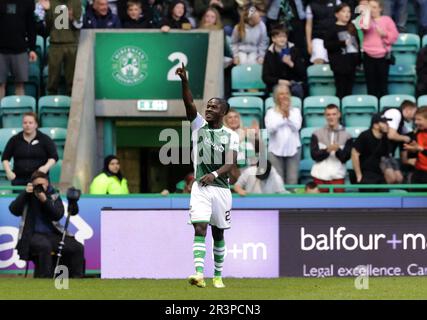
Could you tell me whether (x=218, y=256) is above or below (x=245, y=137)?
below

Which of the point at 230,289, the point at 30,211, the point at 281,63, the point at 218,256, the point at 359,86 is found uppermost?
the point at 281,63

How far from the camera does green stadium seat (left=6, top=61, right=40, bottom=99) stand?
981 inches

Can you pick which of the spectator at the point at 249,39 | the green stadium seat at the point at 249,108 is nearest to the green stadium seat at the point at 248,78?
the spectator at the point at 249,39

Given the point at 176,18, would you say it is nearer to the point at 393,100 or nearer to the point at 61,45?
the point at 61,45

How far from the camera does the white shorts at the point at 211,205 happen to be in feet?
53.3

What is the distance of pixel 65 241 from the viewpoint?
19922mm

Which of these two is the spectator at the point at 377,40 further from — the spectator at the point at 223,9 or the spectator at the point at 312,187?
the spectator at the point at 312,187

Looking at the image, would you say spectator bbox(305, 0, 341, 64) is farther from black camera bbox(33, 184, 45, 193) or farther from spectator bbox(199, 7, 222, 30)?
black camera bbox(33, 184, 45, 193)

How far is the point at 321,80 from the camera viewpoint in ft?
80.0

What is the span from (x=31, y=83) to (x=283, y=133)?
206 inches

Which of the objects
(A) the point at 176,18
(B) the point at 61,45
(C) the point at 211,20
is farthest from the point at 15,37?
(C) the point at 211,20

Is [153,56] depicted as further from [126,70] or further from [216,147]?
[216,147]

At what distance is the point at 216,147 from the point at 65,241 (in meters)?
4.37
